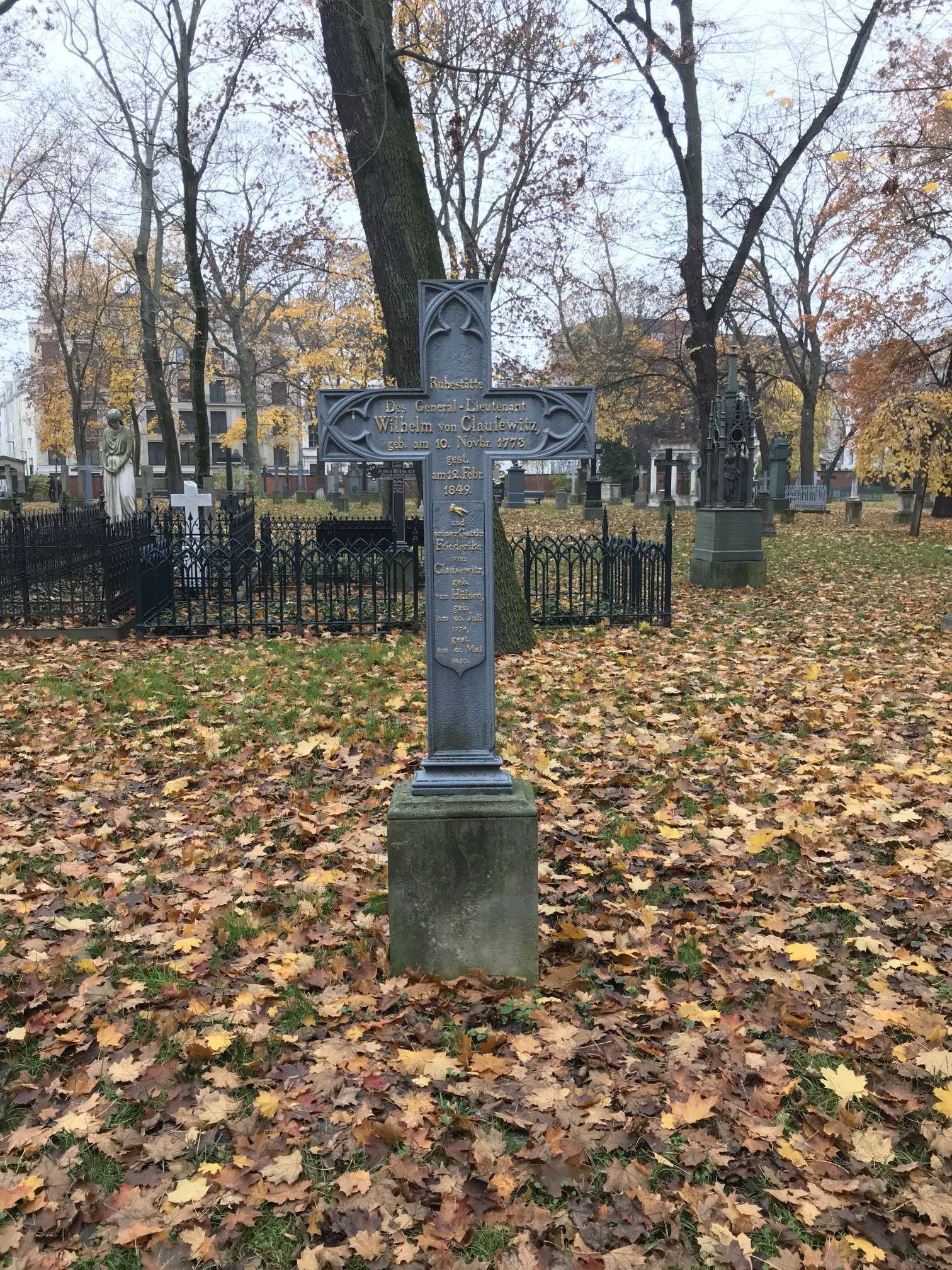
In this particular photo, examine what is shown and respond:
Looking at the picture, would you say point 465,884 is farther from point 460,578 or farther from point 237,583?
point 237,583

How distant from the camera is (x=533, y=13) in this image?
1719 centimetres

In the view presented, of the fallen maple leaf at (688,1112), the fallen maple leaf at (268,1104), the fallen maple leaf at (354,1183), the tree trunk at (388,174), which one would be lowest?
the fallen maple leaf at (354,1183)

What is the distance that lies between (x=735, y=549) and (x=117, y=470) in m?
10.4

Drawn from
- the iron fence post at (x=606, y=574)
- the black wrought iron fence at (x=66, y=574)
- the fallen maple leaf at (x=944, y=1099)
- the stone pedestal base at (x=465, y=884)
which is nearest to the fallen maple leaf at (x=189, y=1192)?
the stone pedestal base at (x=465, y=884)

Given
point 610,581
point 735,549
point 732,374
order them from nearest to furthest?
point 610,581, point 735,549, point 732,374

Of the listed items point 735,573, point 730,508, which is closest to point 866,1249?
point 735,573

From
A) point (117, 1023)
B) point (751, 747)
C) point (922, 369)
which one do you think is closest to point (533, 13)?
point (922, 369)

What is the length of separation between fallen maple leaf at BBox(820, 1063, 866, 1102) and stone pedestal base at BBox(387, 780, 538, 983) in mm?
1140

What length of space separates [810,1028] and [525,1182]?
1.26 meters

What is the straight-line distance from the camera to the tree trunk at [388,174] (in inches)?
364

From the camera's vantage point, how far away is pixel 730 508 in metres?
15.5

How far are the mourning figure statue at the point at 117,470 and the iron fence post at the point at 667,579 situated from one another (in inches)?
351

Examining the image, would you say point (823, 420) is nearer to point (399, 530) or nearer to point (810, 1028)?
point (399, 530)

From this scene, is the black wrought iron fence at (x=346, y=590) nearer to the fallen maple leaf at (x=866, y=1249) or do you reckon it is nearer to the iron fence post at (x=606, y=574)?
the iron fence post at (x=606, y=574)
